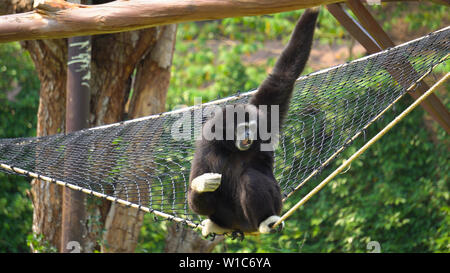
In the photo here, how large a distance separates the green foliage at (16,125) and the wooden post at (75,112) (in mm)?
2624

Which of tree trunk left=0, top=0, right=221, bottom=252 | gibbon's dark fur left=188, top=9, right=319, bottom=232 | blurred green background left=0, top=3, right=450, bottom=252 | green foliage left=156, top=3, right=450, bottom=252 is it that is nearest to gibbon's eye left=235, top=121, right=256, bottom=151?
gibbon's dark fur left=188, top=9, right=319, bottom=232

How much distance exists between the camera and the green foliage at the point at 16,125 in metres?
7.35

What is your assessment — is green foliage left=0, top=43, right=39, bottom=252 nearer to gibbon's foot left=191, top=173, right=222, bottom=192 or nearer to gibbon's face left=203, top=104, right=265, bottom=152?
gibbon's face left=203, top=104, right=265, bottom=152

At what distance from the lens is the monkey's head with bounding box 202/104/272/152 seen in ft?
11.3

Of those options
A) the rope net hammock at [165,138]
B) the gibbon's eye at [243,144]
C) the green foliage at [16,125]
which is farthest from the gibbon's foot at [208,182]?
the green foliage at [16,125]

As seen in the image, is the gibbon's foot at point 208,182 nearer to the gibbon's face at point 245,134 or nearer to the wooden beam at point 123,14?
the gibbon's face at point 245,134

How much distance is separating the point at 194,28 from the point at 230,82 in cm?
203

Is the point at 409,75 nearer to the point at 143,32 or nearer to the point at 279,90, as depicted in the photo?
the point at 279,90

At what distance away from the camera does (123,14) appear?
9.18 ft

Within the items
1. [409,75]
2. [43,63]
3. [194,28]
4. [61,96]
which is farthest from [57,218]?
[194,28]

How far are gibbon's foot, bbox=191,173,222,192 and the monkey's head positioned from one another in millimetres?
302

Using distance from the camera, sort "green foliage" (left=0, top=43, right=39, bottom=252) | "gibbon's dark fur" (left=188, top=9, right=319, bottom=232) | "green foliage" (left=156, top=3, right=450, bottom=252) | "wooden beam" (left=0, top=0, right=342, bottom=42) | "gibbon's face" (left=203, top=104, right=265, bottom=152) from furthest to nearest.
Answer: "green foliage" (left=0, top=43, right=39, bottom=252) < "green foliage" (left=156, top=3, right=450, bottom=252) < "gibbon's face" (left=203, top=104, right=265, bottom=152) < "gibbon's dark fur" (left=188, top=9, right=319, bottom=232) < "wooden beam" (left=0, top=0, right=342, bottom=42)

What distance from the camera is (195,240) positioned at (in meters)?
6.18

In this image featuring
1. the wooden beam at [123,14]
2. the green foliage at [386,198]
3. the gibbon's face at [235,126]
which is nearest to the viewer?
the wooden beam at [123,14]
